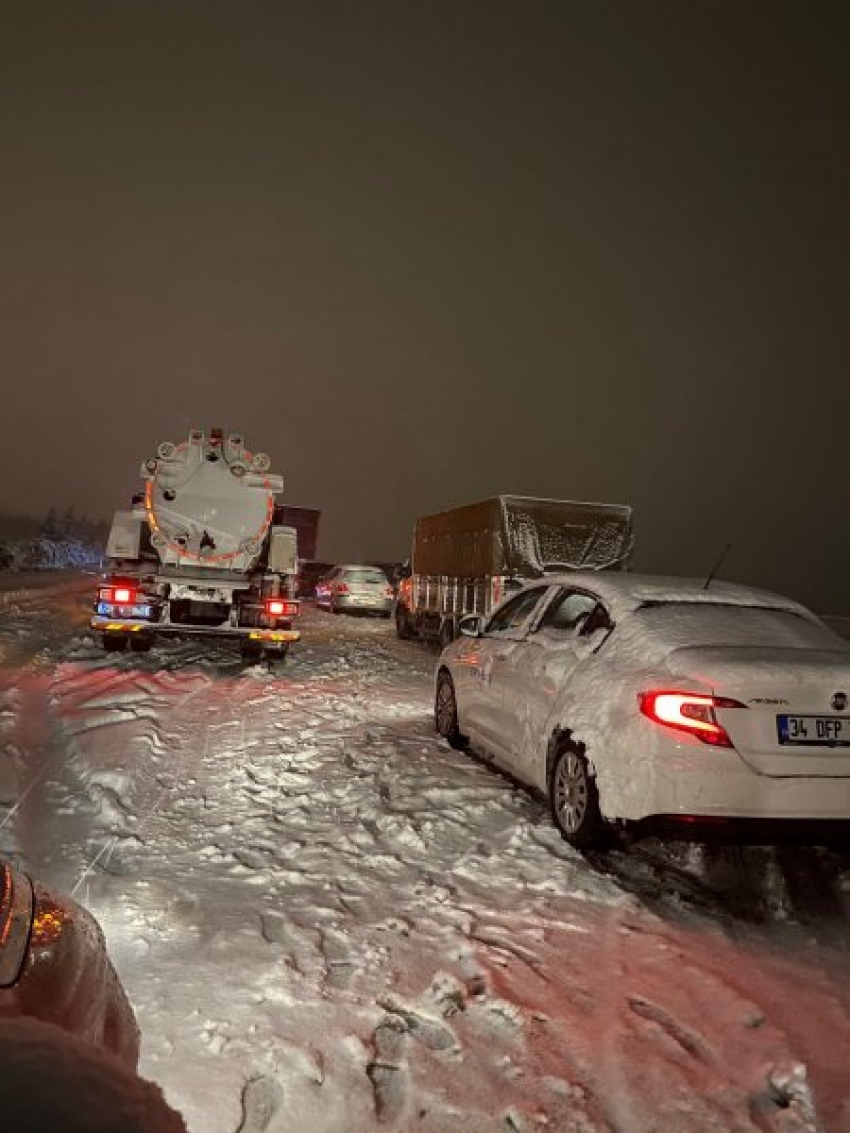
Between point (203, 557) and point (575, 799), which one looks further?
point (203, 557)

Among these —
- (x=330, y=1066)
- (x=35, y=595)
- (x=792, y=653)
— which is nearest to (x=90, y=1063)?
(x=330, y=1066)

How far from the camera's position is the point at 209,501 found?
13930 mm

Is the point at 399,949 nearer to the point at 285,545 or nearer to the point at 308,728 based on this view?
the point at 308,728

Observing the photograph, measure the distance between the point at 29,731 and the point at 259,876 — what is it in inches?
157

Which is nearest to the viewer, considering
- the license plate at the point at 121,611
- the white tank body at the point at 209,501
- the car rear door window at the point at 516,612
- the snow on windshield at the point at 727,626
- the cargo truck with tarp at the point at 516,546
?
the snow on windshield at the point at 727,626

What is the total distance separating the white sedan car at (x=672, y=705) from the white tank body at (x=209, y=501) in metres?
8.21

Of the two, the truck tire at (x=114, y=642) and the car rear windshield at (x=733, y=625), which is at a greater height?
the car rear windshield at (x=733, y=625)

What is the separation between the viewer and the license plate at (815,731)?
4398 mm

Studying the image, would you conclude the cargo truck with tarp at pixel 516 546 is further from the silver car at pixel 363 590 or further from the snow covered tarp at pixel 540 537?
the silver car at pixel 363 590

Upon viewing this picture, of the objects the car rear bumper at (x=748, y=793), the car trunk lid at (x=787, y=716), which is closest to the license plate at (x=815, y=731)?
the car trunk lid at (x=787, y=716)

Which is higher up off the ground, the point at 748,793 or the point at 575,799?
the point at 748,793

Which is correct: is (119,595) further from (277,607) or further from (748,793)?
(748,793)

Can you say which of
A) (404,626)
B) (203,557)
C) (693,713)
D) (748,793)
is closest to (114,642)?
(203,557)

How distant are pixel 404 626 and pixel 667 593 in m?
14.4
